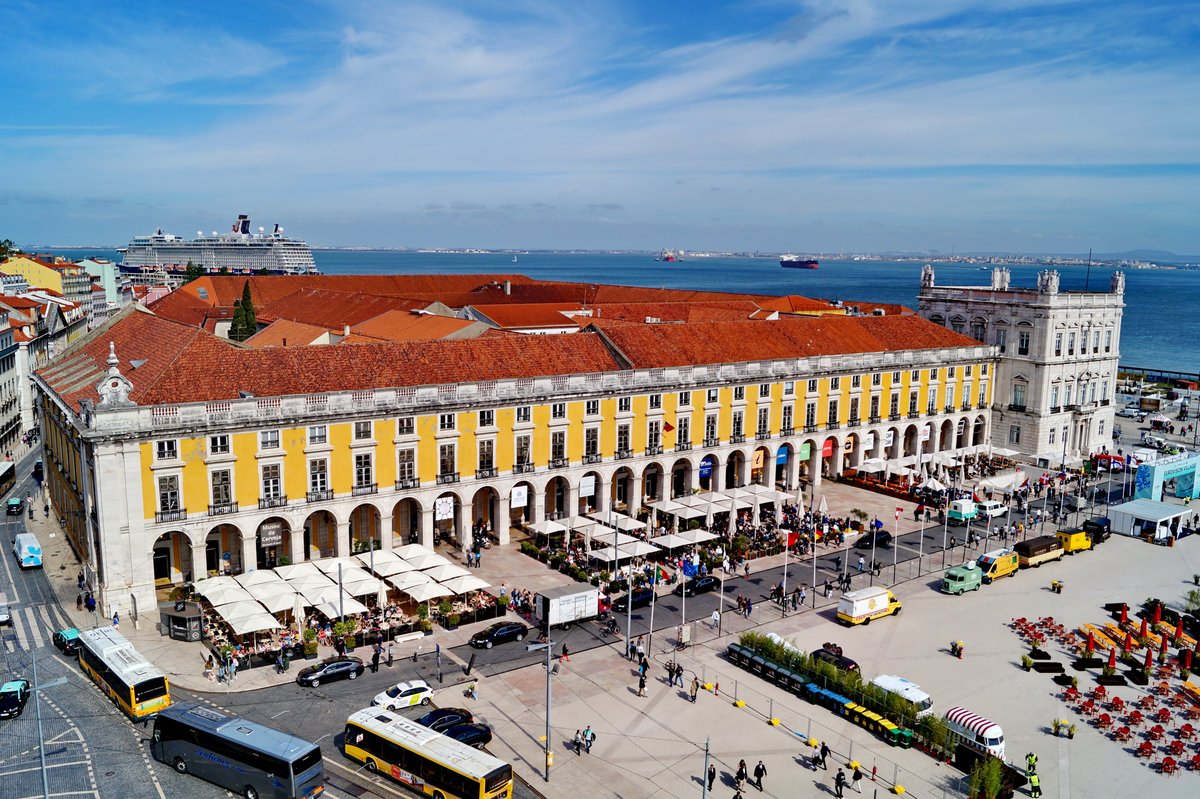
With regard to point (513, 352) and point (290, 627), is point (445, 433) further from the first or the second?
point (290, 627)

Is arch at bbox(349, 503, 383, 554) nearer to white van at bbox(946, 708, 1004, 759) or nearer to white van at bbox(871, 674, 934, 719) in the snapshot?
white van at bbox(871, 674, 934, 719)

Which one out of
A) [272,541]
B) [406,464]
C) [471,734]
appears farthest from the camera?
[406,464]

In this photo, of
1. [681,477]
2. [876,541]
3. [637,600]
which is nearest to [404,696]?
[637,600]

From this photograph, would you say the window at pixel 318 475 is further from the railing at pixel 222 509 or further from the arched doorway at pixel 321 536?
the railing at pixel 222 509

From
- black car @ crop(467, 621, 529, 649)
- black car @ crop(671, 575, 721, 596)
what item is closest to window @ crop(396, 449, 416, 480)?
black car @ crop(467, 621, 529, 649)

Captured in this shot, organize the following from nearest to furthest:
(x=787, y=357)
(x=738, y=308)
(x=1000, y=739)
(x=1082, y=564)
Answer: (x=1000, y=739) → (x=1082, y=564) → (x=787, y=357) → (x=738, y=308)

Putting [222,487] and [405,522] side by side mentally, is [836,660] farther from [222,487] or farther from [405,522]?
[222,487]

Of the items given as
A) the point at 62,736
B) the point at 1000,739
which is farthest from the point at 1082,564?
the point at 62,736
